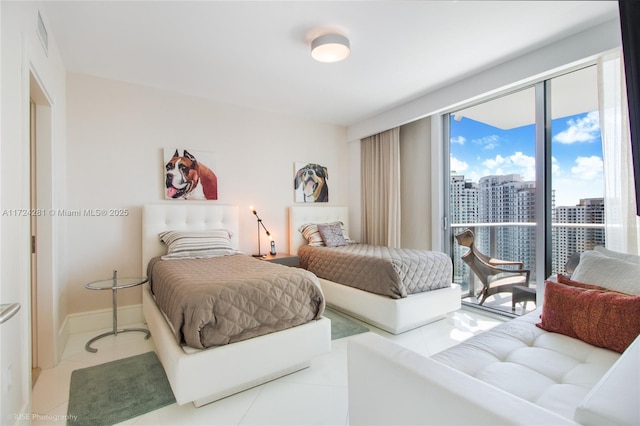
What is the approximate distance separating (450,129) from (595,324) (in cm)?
269

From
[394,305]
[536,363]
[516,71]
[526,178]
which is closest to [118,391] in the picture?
[394,305]

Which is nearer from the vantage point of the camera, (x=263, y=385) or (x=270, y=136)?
(x=263, y=385)

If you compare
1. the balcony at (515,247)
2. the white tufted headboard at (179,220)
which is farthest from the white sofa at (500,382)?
the white tufted headboard at (179,220)

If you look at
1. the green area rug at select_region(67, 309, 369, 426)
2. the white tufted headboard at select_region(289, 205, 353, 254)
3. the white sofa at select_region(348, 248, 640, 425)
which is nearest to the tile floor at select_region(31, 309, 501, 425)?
the green area rug at select_region(67, 309, 369, 426)

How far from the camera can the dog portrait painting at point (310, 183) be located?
14.0ft

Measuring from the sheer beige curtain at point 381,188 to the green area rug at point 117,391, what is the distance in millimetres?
3002

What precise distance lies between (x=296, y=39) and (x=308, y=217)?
94.2 inches

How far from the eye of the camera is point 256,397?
5.84 feet

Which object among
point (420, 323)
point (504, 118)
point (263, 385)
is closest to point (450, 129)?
point (504, 118)

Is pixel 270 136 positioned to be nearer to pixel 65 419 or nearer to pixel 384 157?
pixel 384 157

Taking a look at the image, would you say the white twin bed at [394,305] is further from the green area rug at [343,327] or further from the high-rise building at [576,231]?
the high-rise building at [576,231]

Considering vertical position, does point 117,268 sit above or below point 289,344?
above

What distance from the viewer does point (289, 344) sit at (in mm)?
1931

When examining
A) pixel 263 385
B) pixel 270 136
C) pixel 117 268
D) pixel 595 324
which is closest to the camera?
pixel 595 324
